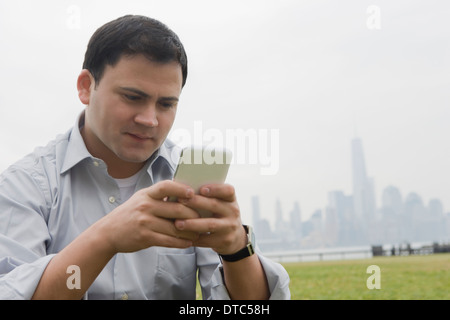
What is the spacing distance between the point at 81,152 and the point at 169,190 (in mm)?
1174

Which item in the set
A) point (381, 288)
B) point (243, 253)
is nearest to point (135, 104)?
point (243, 253)

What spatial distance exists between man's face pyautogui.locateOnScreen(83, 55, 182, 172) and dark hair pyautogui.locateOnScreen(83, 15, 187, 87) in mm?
47

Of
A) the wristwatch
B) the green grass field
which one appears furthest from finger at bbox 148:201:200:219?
the green grass field

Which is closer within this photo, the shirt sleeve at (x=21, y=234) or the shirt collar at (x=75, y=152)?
the shirt sleeve at (x=21, y=234)

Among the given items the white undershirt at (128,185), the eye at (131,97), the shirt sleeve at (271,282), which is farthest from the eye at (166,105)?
the shirt sleeve at (271,282)

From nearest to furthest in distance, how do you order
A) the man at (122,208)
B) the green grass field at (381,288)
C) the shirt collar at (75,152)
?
1. the man at (122,208)
2. the shirt collar at (75,152)
3. the green grass field at (381,288)

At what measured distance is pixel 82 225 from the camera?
275 centimetres

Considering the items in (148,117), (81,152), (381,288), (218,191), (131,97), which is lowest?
(381,288)

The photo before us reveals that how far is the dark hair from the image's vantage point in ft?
8.52

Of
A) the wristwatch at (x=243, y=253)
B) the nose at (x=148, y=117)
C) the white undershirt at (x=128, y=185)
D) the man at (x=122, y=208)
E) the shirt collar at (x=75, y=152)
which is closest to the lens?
the man at (x=122, y=208)

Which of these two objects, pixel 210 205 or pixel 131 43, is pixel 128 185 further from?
pixel 210 205

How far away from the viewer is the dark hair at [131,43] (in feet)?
8.52

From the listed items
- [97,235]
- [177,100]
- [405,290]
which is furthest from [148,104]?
[405,290]

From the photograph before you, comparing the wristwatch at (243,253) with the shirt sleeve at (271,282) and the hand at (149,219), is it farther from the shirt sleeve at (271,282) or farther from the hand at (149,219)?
the hand at (149,219)
